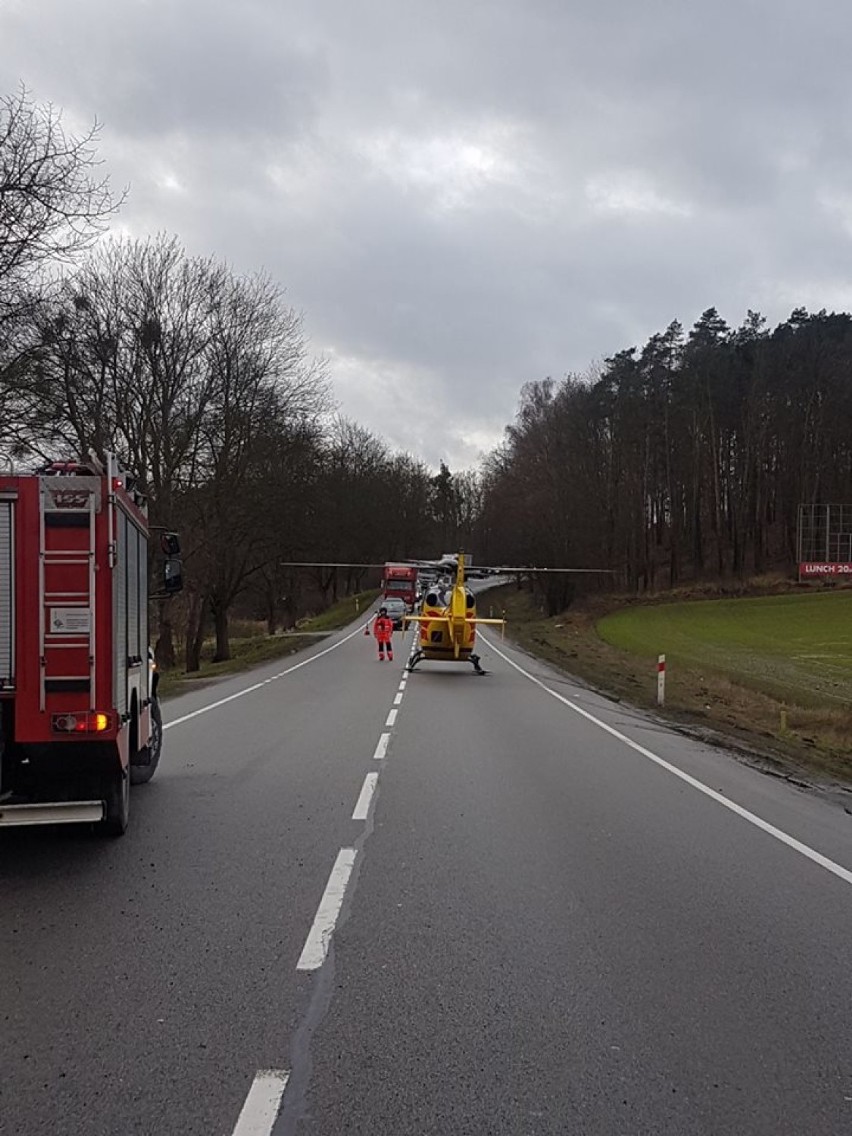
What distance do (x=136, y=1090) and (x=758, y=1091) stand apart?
7.73 feet

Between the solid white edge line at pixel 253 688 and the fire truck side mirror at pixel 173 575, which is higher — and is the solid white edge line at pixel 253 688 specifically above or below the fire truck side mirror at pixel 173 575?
below

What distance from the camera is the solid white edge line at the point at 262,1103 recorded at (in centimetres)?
361

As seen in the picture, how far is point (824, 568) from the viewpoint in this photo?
68.2m

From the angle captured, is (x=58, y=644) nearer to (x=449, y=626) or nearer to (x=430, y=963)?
(x=430, y=963)

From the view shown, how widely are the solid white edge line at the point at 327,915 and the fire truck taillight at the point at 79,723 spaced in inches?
73.7

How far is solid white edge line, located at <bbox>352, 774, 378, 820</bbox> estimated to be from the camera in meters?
9.21

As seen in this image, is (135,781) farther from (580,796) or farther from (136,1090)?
(136,1090)

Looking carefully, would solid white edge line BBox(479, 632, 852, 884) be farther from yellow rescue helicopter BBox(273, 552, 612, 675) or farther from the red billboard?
the red billboard

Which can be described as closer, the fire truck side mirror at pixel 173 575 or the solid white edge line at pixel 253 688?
the fire truck side mirror at pixel 173 575

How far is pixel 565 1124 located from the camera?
366 centimetres

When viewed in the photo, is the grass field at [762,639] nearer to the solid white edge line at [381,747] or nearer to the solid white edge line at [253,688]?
the solid white edge line at [253,688]

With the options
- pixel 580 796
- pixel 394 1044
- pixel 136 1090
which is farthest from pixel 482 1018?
pixel 580 796

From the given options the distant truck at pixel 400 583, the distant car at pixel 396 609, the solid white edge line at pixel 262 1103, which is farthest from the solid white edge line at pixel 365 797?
the distant truck at pixel 400 583

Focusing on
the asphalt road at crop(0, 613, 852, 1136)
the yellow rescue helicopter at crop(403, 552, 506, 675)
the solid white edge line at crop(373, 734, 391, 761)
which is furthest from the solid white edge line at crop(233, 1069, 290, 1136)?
the yellow rescue helicopter at crop(403, 552, 506, 675)
